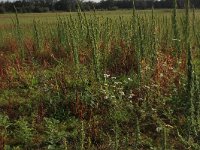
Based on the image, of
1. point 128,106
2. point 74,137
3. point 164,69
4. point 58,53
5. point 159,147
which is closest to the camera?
point 159,147

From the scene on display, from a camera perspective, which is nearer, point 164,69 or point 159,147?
point 159,147

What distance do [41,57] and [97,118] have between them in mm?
4346

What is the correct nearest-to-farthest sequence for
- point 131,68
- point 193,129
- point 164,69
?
point 193,129
point 164,69
point 131,68

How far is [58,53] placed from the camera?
872 cm

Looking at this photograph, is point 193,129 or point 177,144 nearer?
point 193,129

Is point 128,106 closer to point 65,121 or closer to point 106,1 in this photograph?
point 65,121

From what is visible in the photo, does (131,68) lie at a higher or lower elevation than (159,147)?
higher

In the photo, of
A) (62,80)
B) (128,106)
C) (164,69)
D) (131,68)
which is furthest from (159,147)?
(131,68)

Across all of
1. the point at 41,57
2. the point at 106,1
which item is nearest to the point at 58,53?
the point at 41,57

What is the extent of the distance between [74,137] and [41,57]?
4734mm

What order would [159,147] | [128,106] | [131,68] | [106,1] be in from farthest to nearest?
[106,1], [131,68], [128,106], [159,147]

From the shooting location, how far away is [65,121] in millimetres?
4855

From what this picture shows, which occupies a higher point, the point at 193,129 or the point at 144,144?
the point at 193,129

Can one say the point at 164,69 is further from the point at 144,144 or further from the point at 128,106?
the point at 144,144
